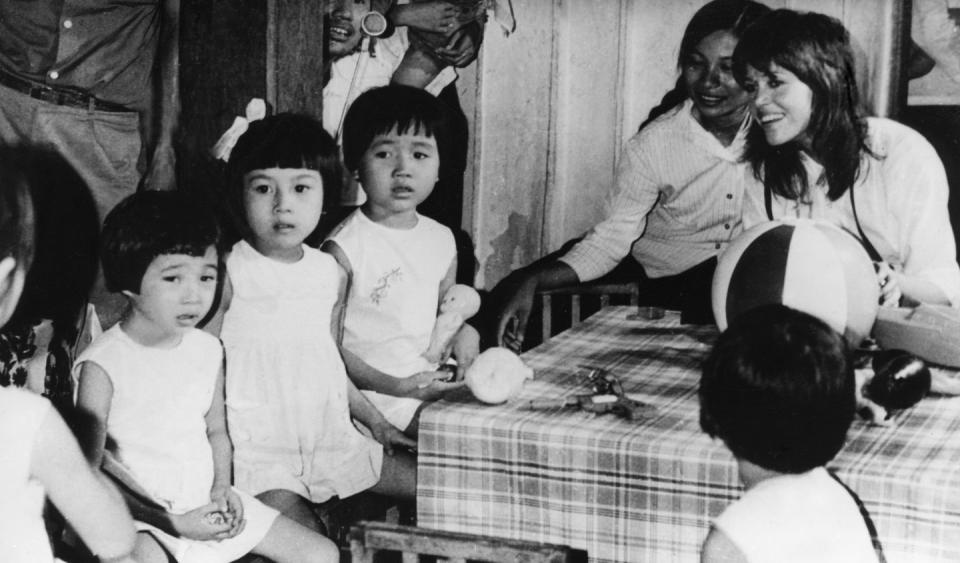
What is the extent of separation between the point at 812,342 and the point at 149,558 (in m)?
0.95

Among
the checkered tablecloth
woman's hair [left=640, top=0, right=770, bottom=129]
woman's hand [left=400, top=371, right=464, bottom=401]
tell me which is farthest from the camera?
woman's hair [left=640, top=0, right=770, bottom=129]

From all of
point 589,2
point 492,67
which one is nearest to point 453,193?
point 492,67

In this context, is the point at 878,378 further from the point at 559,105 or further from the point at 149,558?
the point at 559,105

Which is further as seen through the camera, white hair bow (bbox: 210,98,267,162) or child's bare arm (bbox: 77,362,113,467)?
white hair bow (bbox: 210,98,267,162)

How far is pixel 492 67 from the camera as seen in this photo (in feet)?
8.83

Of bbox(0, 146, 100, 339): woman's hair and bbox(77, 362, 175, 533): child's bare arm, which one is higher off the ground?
bbox(0, 146, 100, 339): woman's hair

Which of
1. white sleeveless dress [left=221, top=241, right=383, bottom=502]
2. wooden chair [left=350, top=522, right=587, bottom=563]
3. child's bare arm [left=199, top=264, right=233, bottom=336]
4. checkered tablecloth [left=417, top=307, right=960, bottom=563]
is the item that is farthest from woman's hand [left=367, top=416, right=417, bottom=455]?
wooden chair [left=350, top=522, right=587, bottom=563]

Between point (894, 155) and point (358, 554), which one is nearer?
point (358, 554)

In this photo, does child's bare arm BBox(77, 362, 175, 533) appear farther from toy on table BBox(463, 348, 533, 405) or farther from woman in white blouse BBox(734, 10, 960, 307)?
woman in white blouse BBox(734, 10, 960, 307)

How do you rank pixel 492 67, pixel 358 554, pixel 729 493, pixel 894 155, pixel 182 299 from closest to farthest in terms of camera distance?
1. pixel 358 554
2. pixel 729 493
3. pixel 182 299
4. pixel 894 155
5. pixel 492 67

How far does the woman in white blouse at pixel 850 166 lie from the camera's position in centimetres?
230

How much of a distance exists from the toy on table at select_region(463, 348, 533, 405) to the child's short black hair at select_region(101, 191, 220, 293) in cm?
47

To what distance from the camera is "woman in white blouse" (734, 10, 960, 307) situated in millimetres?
2297

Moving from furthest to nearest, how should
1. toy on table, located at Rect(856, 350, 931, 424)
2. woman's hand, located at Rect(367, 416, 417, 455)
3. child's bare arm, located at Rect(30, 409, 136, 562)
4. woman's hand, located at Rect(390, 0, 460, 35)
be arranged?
woman's hand, located at Rect(390, 0, 460, 35) < woman's hand, located at Rect(367, 416, 417, 455) < toy on table, located at Rect(856, 350, 931, 424) < child's bare arm, located at Rect(30, 409, 136, 562)
